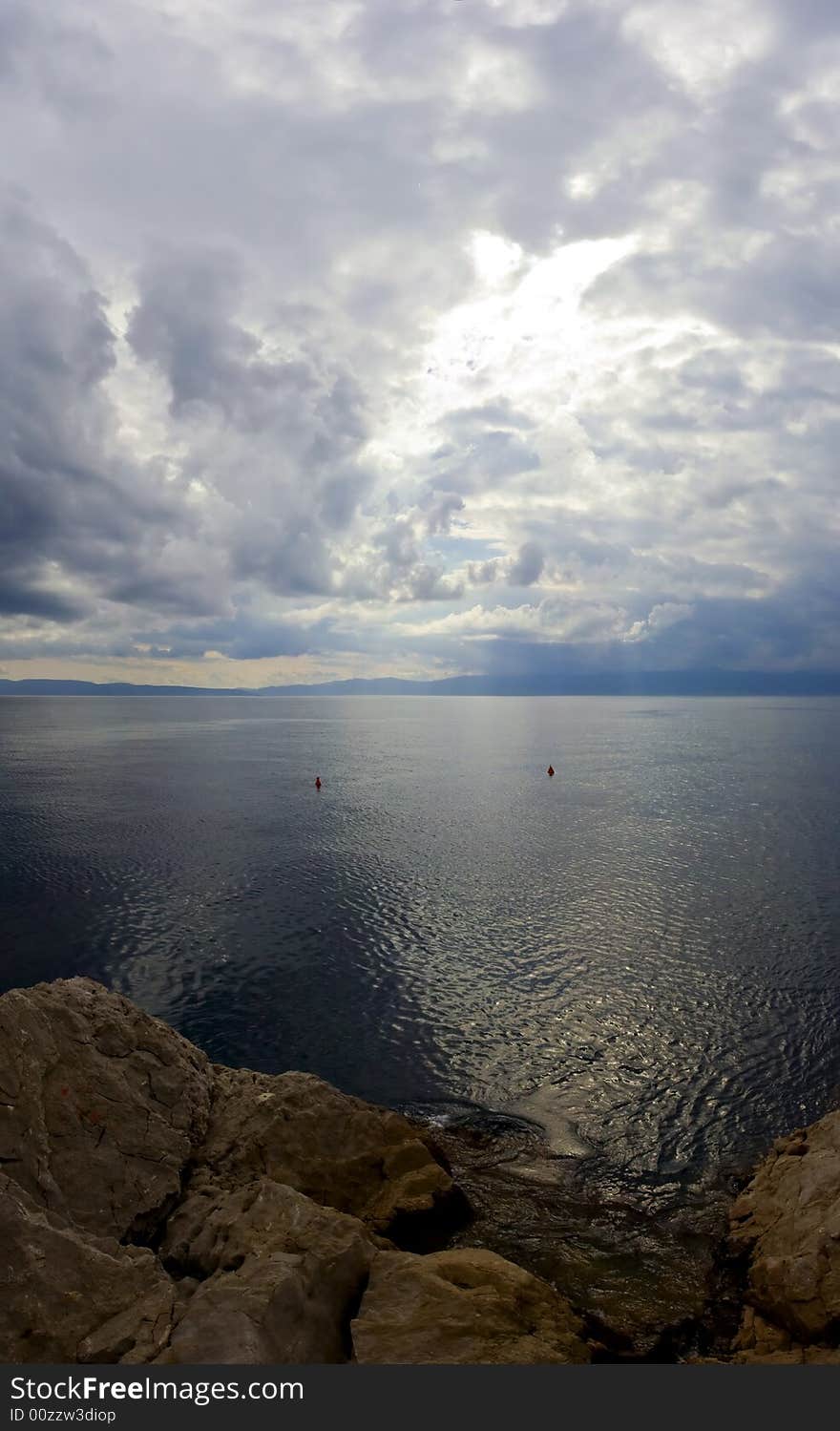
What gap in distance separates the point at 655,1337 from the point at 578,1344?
3.31 meters

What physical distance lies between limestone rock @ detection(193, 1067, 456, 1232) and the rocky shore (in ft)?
0.19

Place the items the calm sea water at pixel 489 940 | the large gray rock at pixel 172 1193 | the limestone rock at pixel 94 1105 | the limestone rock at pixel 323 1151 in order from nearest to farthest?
1. the large gray rock at pixel 172 1193
2. the limestone rock at pixel 94 1105
3. the limestone rock at pixel 323 1151
4. the calm sea water at pixel 489 940

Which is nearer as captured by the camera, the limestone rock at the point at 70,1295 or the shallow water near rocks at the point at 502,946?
the limestone rock at the point at 70,1295

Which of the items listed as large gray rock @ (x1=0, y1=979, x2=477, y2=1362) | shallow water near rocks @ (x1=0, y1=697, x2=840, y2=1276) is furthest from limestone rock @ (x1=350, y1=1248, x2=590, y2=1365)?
shallow water near rocks @ (x1=0, y1=697, x2=840, y2=1276)

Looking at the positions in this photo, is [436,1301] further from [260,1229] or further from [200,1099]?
[200,1099]

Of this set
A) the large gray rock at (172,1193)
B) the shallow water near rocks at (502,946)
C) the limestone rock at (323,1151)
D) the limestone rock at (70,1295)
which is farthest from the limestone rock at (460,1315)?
the shallow water near rocks at (502,946)

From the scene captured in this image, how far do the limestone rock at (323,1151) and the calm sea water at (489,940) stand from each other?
6.94 metres

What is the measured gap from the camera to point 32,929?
47219 mm

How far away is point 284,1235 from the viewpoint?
15.4 metres

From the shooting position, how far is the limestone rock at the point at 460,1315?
13.5 m

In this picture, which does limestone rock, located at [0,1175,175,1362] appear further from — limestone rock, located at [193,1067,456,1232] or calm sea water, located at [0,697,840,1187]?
calm sea water, located at [0,697,840,1187]

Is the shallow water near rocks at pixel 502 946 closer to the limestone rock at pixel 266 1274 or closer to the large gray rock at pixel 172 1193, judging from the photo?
the large gray rock at pixel 172 1193

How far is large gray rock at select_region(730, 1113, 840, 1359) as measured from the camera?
14.7 meters

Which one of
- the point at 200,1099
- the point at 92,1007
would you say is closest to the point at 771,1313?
the point at 200,1099
